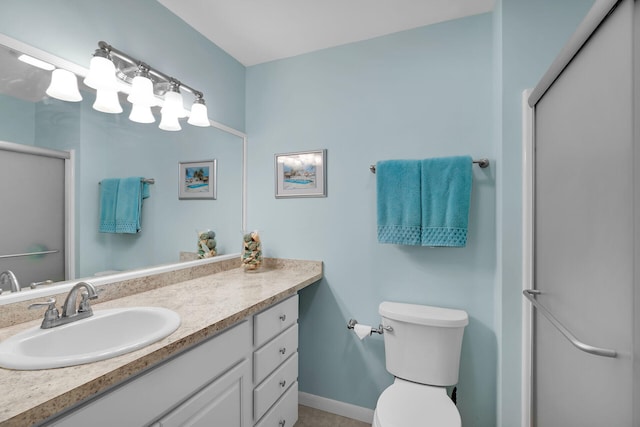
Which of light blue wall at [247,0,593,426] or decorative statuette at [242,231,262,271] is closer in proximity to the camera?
light blue wall at [247,0,593,426]

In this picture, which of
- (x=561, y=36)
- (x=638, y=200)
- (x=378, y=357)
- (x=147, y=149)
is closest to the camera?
(x=638, y=200)

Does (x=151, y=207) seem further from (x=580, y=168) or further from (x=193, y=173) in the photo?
(x=580, y=168)

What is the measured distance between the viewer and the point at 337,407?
6.13 feet

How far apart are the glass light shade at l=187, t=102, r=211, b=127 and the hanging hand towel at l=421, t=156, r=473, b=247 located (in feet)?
4.21

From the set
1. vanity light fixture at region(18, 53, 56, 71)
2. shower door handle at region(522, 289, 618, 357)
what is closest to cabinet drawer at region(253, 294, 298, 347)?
shower door handle at region(522, 289, 618, 357)

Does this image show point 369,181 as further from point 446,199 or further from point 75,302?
point 75,302

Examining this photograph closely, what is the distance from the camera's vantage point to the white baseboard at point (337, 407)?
180cm

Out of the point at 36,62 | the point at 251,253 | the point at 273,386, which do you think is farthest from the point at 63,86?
the point at 273,386

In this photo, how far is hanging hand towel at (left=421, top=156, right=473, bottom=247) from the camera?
4.90 ft

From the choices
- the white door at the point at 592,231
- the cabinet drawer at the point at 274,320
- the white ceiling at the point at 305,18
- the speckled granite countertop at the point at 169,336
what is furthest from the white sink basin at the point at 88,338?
the white ceiling at the point at 305,18

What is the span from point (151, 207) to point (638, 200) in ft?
6.02

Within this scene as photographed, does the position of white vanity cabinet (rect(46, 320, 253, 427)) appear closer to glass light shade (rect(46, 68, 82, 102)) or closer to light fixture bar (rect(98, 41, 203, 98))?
glass light shade (rect(46, 68, 82, 102))

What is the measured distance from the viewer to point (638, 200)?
1.89ft

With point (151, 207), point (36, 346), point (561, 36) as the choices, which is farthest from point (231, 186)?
point (561, 36)
